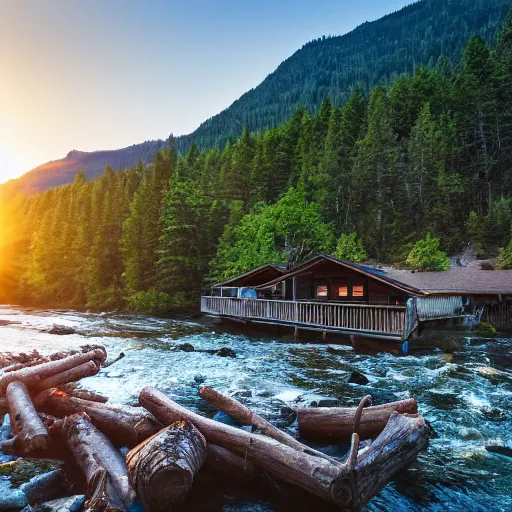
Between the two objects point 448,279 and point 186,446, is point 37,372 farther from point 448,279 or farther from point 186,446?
point 448,279

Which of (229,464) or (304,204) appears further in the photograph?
(304,204)

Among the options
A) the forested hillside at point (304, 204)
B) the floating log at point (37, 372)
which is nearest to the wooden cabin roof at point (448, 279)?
the forested hillside at point (304, 204)


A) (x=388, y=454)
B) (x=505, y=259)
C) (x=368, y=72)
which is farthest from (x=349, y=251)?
(x=368, y=72)

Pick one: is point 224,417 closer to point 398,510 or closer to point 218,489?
point 218,489

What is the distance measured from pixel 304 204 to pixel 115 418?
129 feet

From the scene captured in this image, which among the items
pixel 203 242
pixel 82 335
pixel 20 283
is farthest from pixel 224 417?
pixel 20 283

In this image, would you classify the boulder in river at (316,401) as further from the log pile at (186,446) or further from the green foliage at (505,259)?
the green foliage at (505,259)

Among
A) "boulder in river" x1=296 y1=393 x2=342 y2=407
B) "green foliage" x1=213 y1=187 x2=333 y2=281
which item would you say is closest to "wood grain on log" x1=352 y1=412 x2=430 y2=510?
"boulder in river" x1=296 y1=393 x2=342 y2=407

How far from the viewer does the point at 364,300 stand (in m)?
26.5

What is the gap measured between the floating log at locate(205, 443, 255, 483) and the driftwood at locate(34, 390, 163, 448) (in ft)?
3.93

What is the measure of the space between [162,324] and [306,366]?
1969cm

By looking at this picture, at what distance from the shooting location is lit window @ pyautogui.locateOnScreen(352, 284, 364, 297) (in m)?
26.8

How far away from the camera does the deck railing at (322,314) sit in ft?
60.0

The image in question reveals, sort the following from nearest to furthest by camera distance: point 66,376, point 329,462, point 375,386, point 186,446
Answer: point 329,462 < point 186,446 < point 66,376 < point 375,386
